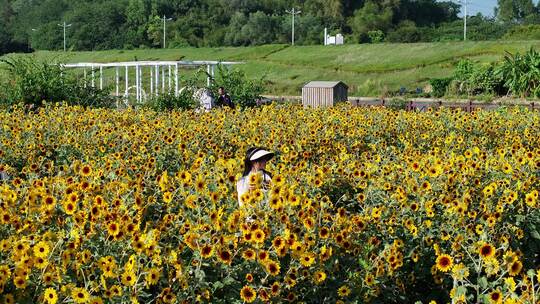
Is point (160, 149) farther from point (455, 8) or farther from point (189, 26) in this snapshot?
point (455, 8)

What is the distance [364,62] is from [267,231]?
5160cm

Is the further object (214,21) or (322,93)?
(214,21)

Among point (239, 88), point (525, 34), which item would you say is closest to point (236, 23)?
point (525, 34)

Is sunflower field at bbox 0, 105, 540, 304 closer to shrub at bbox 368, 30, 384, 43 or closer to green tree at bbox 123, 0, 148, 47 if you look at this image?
shrub at bbox 368, 30, 384, 43

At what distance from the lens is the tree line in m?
84.4

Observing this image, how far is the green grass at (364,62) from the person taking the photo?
45.3 meters

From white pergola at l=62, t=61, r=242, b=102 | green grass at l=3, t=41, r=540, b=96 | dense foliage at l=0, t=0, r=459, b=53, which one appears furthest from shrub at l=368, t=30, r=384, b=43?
white pergola at l=62, t=61, r=242, b=102

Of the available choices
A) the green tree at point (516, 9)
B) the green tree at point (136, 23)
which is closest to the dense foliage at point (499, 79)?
the green tree at point (136, 23)

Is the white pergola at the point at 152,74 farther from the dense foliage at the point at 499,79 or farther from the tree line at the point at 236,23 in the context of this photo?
the tree line at the point at 236,23

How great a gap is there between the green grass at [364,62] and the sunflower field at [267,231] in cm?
3413

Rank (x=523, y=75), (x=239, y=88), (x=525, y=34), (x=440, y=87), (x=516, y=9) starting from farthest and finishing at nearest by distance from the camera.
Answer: (x=516, y=9), (x=525, y=34), (x=440, y=87), (x=523, y=75), (x=239, y=88)

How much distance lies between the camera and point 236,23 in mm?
90812

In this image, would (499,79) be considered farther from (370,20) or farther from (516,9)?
(516,9)

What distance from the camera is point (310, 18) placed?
89250mm
